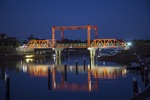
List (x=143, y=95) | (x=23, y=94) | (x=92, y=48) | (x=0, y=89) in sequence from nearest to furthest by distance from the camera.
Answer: (x=143, y=95) → (x=23, y=94) → (x=0, y=89) → (x=92, y=48)

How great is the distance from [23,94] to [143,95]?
866cm

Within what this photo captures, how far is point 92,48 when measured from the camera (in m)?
80.6

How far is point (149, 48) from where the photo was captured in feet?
224

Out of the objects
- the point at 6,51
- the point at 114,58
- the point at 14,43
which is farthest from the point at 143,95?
the point at 14,43

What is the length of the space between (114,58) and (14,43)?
129 ft

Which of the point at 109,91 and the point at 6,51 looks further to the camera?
the point at 6,51

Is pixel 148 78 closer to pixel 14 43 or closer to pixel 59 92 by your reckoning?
pixel 59 92

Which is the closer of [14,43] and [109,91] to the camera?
[109,91]

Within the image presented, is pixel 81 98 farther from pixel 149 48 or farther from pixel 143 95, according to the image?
pixel 149 48

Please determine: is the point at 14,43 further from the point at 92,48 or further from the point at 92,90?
the point at 92,90

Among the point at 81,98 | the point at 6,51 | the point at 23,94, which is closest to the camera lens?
the point at 81,98

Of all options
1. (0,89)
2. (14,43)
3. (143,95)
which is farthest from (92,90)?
(14,43)

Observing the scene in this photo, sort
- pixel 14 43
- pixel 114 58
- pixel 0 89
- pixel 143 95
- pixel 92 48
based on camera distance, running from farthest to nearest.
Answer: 1. pixel 14 43
2. pixel 92 48
3. pixel 114 58
4. pixel 0 89
5. pixel 143 95

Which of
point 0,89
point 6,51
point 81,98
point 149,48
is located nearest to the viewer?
point 81,98
